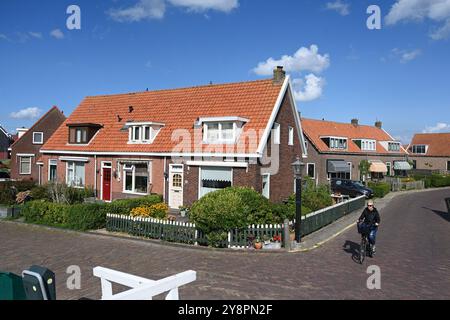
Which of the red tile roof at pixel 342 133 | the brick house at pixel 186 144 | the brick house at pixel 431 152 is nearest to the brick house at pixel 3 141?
the brick house at pixel 186 144

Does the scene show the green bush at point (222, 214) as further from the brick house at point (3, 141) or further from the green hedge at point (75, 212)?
the brick house at point (3, 141)

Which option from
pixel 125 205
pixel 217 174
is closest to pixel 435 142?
pixel 217 174

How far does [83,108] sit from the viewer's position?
96.4 feet

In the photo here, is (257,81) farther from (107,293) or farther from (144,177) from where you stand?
(107,293)

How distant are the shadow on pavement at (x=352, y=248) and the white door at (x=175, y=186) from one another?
9.75 metres

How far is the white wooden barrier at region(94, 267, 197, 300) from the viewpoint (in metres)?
3.59

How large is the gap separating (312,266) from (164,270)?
444cm

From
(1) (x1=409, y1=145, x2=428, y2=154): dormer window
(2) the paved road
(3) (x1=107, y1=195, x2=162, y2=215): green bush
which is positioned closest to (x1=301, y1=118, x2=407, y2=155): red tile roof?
(1) (x1=409, y1=145, x2=428, y2=154): dormer window

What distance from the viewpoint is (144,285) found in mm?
3781

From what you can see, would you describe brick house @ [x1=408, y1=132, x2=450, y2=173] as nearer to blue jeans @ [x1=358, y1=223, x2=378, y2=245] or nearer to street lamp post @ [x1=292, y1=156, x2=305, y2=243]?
street lamp post @ [x1=292, y1=156, x2=305, y2=243]

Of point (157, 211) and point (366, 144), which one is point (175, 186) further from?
point (366, 144)

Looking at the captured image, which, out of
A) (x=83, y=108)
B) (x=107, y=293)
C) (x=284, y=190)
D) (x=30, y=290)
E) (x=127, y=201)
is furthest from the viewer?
(x=83, y=108)

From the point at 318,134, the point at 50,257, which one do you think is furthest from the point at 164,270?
the point at 318,134

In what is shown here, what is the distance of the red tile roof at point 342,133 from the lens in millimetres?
40375
